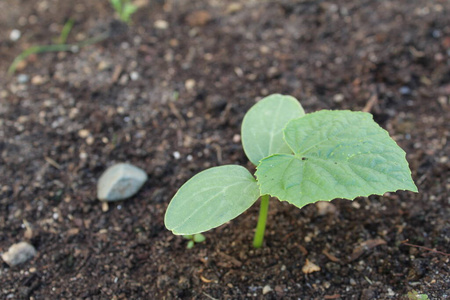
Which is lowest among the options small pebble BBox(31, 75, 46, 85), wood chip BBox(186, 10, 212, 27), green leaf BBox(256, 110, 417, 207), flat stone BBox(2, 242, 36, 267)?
flat stone BBox(2, 242, 36, 267)

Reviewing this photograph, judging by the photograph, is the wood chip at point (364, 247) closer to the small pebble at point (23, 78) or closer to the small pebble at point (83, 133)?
the small pebble at point (83, 133)

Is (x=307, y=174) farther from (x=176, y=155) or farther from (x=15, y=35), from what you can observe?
(x=15, y=35)

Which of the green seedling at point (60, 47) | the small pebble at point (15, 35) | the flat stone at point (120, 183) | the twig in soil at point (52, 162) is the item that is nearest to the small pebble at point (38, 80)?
the green seedling at point (60, 47)

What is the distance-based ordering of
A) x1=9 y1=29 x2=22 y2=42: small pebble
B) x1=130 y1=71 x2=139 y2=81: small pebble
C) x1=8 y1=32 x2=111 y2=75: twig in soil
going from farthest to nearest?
x1=9 y1=29 x2=22 y2=42: small pebble → x1=8 y1=32 x2=111 y2=75: twig in soil → x1=130 y1=71 x2=139 y2=81: small pebble

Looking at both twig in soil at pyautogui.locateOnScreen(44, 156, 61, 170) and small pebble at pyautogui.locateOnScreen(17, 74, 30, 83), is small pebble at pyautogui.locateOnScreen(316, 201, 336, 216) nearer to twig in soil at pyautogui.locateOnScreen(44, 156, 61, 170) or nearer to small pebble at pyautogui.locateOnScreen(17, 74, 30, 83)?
twig in soil at pyautogui.locateOnScreen(44, 156, 61, 170)

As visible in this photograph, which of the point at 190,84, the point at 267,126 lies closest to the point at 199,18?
the point at 190,84

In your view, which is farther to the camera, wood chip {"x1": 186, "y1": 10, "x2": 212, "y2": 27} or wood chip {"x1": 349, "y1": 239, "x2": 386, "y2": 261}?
wood chip {"x1": 186, "y1": 10, "x2": 212, "y2": 27}

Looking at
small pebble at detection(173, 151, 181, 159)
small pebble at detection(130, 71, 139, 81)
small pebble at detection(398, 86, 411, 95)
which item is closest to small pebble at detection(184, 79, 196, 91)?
small pebble at detection(130, 71, 139, 81)

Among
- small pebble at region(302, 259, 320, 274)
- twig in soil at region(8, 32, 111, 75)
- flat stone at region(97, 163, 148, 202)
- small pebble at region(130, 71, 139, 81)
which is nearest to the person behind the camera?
small pebble at region(302, 259, 320, 274)

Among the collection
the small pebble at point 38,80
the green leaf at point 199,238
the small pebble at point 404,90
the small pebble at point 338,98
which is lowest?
the green leaf at point 199,238
